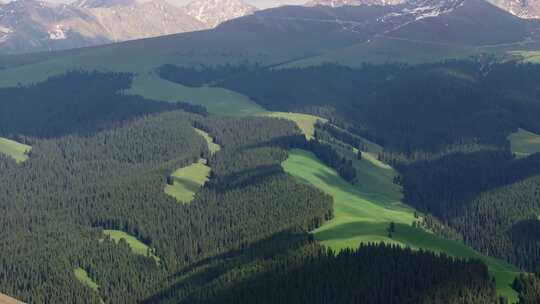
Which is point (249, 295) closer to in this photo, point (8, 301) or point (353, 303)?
point (353, 303)

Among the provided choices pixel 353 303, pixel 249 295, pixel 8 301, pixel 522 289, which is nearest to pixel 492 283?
pixel 522 289

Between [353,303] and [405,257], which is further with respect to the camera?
[405,257]

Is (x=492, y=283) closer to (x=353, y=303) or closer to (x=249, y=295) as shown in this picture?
(x=353, y=303)

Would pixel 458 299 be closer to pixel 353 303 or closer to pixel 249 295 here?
pixel 353 303

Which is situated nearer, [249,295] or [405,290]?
[405,290]

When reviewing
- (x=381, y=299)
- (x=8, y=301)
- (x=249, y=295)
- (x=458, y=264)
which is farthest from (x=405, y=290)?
(x=8, y=301)

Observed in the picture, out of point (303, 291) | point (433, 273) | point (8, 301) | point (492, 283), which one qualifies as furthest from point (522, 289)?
point (8, 301)

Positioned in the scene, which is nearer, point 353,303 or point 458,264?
point 353,303
